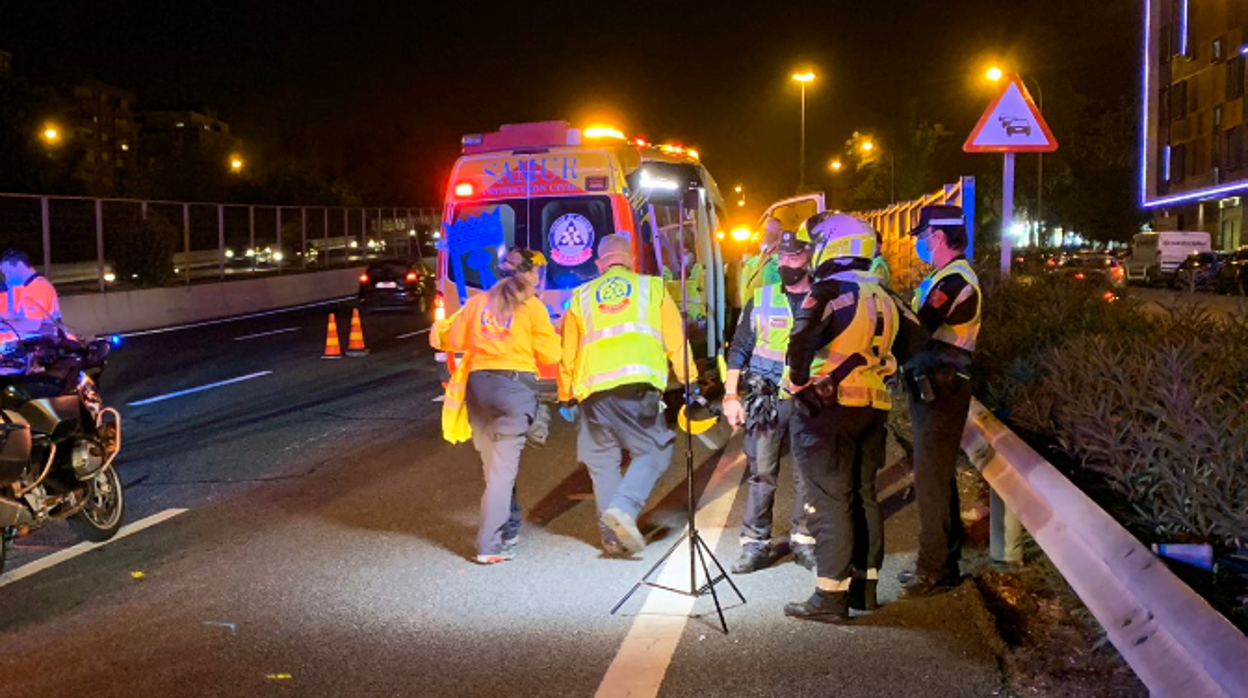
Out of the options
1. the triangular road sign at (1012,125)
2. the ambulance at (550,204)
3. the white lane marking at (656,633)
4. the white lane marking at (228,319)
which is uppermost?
the triangular road sign at (1012,125)

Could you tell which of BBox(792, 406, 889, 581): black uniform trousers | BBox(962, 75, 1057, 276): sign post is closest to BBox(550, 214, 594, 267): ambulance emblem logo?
BBox(962, 75, 1057, 276): sign post

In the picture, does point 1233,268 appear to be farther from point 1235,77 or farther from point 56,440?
point 56,440

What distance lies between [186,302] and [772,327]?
22030 mm

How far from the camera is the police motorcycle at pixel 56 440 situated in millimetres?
6289

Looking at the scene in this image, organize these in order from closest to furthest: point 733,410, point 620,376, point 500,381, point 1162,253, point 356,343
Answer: point 733,410 → point 620,376 → point 500,381 → point 356,343 → point 1162,253

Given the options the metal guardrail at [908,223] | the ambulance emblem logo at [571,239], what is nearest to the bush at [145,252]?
the metal guardrail at [908,223]

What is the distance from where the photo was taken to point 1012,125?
973 centimetres

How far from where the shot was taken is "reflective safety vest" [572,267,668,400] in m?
6.50

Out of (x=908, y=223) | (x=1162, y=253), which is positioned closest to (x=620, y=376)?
(x=908, y=223)

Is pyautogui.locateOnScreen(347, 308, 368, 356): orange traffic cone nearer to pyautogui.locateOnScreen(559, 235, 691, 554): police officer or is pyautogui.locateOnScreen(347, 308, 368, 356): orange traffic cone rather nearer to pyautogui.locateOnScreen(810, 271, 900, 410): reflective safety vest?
pyautogui.locateOnScreen(559, 235, 691, 554): police officer

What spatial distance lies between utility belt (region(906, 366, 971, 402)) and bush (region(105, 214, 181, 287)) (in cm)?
2275

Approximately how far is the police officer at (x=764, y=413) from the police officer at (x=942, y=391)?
67 centimetres

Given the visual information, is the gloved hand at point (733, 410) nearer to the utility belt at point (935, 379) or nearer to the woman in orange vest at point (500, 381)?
the utility belt at point (935, 379)

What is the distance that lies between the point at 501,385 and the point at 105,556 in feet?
8.22
